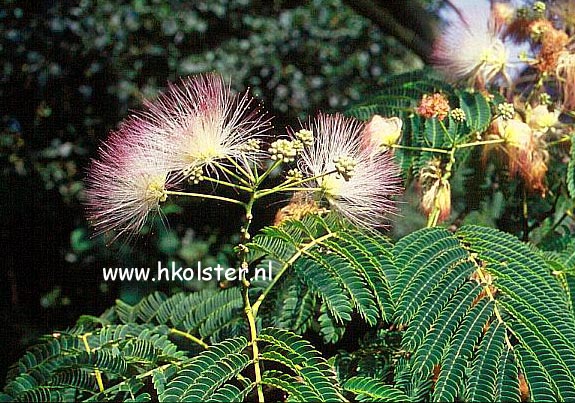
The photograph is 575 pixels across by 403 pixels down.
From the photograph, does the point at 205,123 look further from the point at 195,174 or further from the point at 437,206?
the point at 437,206

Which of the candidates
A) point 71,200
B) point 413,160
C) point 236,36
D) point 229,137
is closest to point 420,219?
point 413,160

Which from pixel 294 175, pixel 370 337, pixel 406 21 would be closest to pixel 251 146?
pixel 294 175

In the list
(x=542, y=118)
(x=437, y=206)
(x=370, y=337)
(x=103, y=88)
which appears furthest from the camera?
(x=103, y=88)

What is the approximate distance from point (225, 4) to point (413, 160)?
296 centimetres

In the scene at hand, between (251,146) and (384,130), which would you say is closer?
(251,146)

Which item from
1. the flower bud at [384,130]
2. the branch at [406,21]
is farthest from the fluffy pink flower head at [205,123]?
the branch at [406,21]

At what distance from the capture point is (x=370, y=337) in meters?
1.50

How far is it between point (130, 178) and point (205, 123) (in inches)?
6.3

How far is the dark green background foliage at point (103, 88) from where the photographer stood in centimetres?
311

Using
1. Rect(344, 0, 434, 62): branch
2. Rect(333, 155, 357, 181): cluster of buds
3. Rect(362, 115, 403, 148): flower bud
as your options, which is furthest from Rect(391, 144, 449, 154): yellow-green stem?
Rect(344, 0, 434, 62): branch

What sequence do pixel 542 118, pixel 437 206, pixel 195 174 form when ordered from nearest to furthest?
pixel 195 174 < pixel 437 206 < pixel 542 118

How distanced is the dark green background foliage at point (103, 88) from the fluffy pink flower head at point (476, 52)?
1.65 feet

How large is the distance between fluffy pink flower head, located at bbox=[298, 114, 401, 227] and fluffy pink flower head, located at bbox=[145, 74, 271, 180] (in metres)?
0.11

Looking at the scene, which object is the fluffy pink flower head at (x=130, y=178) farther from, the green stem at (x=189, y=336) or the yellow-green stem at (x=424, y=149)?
the yellow-green stem at (x=424, y=149)
